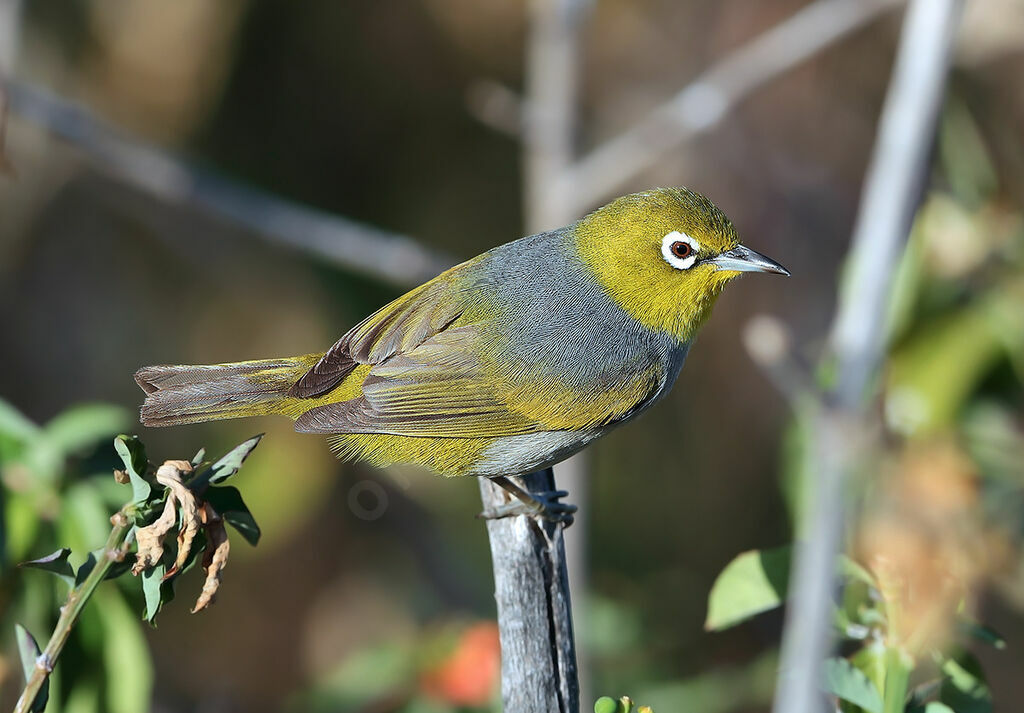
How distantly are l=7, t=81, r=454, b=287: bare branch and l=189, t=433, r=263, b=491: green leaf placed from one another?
2.60 meters

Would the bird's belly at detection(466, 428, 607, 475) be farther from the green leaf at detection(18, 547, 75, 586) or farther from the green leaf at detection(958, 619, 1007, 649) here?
the green leaf at detection(18, 547, 75, 586)

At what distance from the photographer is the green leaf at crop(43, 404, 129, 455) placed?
2.17 meters

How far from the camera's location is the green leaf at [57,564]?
1583 millimetres

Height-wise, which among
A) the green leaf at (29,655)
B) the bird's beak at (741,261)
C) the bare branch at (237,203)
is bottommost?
the green leaf at (29,655)

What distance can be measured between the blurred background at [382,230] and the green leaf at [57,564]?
3.48m

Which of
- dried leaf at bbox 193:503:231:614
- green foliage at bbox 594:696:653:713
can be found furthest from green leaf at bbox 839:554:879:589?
dried leaf at bbox 193:503:231:614

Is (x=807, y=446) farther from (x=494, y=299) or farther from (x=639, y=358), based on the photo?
(x=494, y=299)

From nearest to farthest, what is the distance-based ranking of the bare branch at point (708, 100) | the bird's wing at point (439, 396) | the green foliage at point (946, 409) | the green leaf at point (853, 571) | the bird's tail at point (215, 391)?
1. the green leaf at point (853, 571)
2. the green foliage at point (946, 409)
3. the bird's tail at point (215, 391)
4. the bird's wing at point (439, 396)
5. the bare branch at point (708, 100)

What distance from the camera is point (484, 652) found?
3410 mm

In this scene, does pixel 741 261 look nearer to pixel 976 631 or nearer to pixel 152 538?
pixel 976 631

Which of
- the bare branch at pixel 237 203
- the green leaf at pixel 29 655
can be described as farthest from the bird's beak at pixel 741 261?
the green leaf at pixel 29 655

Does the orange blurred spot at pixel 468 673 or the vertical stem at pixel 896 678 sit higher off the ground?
the orange blurred spot at pixel 468 673

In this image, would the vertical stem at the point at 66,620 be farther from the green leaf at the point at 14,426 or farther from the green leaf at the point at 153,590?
the green leaf at the point at 14,426

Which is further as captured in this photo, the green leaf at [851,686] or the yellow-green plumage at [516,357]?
the yellow-green plumage at [516,357]
